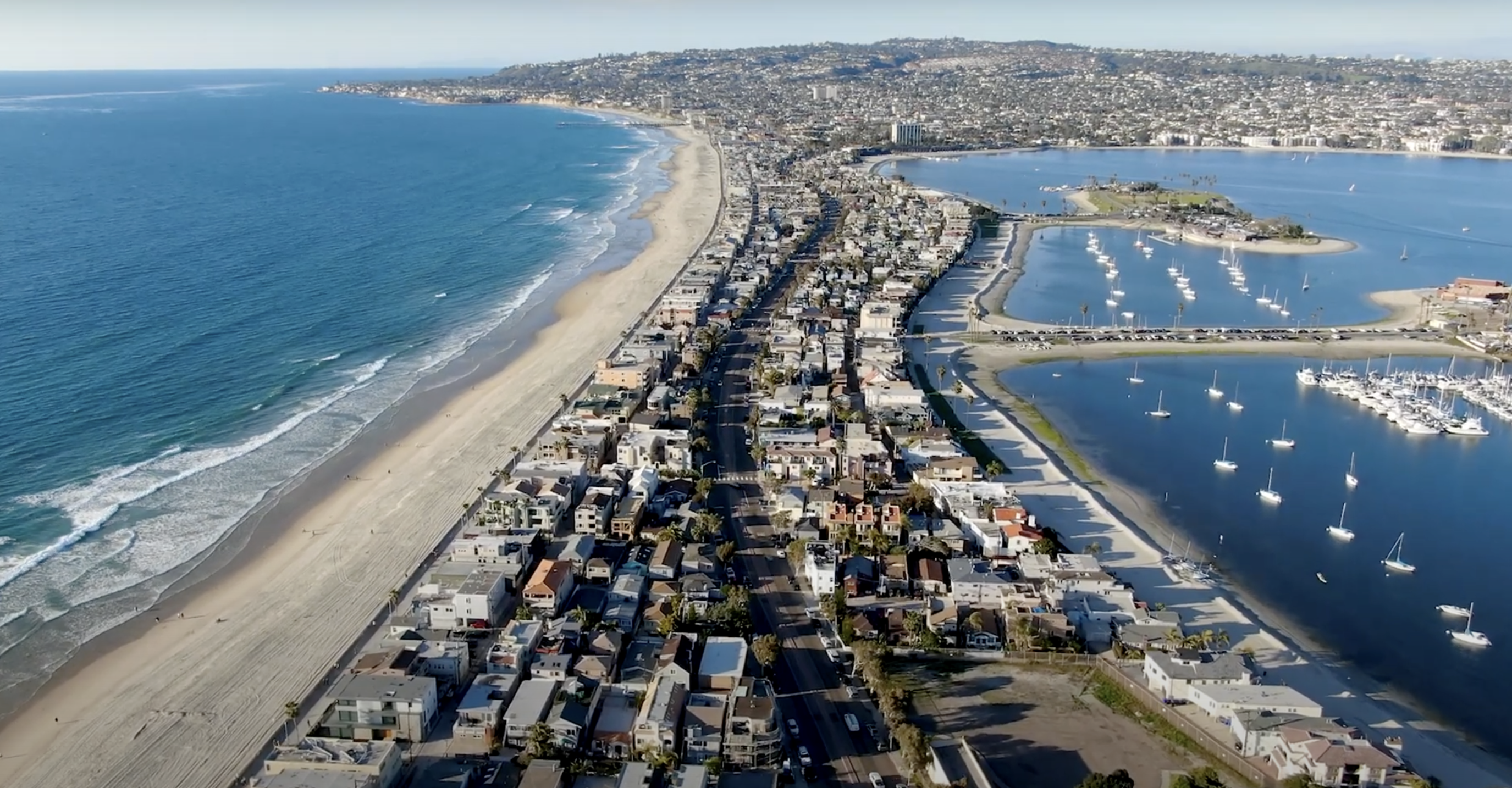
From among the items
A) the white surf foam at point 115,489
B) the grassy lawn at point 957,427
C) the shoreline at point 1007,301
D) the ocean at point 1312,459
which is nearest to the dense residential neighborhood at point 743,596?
the grassy lawn at point 957,427

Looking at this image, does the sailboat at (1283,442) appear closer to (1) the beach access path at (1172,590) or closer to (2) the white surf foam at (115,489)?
(1) the beach access path at (1172,590)

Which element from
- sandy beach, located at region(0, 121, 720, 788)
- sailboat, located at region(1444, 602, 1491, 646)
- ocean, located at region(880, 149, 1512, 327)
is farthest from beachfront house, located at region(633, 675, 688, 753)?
ocean, located at region(880, 149, 1512, 327)

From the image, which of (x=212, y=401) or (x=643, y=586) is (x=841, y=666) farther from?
(x=212, y=401)

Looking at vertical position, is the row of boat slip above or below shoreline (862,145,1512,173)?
below

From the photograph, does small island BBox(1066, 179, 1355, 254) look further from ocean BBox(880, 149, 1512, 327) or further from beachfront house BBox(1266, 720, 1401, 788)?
beachfront house BBox(1266, 720, 1401, 788)

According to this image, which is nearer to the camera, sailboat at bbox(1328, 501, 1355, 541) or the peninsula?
the peninsula

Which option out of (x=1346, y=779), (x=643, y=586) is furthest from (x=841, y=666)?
(x=1346, y=779)

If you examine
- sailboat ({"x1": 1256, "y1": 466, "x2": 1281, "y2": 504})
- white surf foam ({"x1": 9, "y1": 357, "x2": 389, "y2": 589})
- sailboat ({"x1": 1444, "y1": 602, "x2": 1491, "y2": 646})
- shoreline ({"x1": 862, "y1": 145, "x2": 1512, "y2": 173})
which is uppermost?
shoreline ({"x1": 862, "y1": 145, "x2": 1512, "y2": 173})
